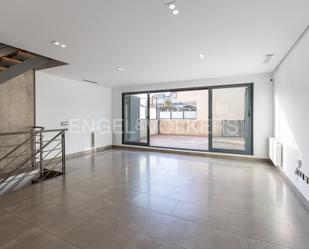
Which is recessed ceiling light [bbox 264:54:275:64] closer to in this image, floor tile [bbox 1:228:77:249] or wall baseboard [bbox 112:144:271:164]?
wall baseboard [bbox 112:144:271:164]

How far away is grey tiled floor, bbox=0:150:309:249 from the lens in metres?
1.88

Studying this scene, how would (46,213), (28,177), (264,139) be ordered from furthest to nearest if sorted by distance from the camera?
(264,139)
(28,177)
(46,213)

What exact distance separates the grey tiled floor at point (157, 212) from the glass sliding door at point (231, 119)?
64.8 inches

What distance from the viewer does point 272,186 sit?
3.38 m

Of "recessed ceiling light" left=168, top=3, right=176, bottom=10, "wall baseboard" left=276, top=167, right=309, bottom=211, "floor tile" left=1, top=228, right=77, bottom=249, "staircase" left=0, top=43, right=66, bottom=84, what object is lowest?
"floor tile" left=1, top=228, right=77, bottom=249

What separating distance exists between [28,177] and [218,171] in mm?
4465

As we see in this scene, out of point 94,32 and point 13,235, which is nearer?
point 13,235

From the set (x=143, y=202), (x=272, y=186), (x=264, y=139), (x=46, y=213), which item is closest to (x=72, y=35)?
(x=46, y=213)

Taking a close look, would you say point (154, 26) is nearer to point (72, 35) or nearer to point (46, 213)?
point (72, 35)

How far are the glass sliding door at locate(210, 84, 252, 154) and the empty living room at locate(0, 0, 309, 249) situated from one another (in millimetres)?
32

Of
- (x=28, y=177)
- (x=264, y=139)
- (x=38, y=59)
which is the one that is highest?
(x=38, y=59)

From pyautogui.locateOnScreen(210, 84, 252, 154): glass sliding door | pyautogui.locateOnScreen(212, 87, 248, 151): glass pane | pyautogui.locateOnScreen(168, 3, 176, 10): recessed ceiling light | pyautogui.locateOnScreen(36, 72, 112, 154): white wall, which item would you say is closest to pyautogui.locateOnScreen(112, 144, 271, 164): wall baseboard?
pyautogui.locateOnScreen(210, 84, 252, 154): glass sliding door

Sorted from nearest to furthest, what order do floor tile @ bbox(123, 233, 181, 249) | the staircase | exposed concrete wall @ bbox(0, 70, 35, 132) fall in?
floor tile @ bbox(123, 233, 181, 249), the staircase, exposed concrete wall @ bbox(0, 70, 35, 132)

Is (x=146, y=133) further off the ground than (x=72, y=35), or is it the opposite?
(x=72, y=35)
